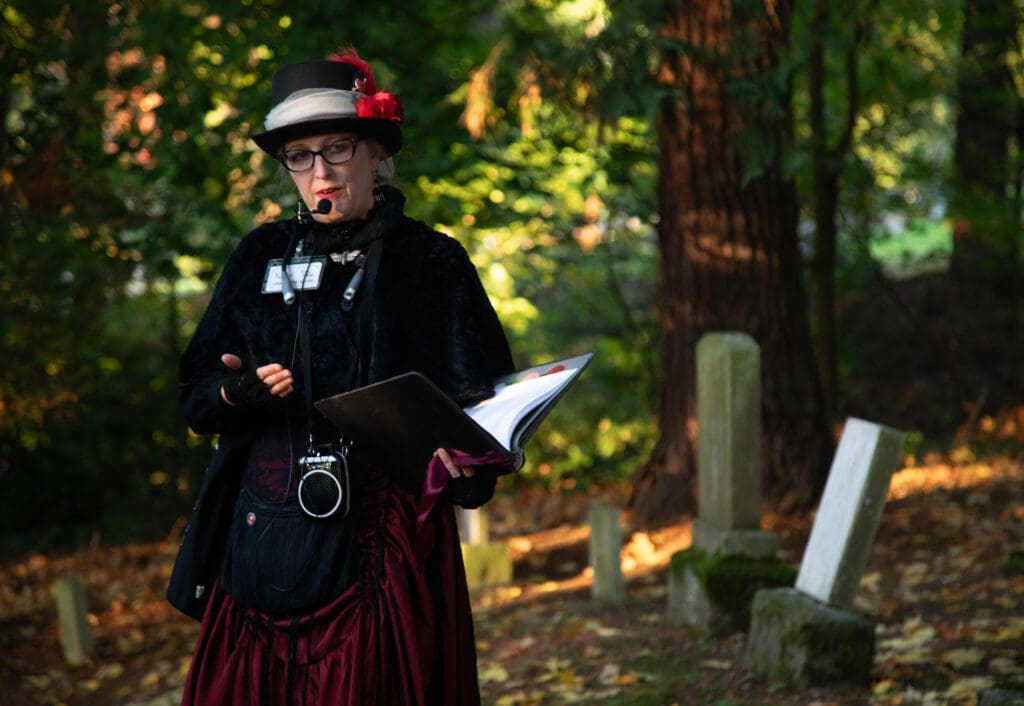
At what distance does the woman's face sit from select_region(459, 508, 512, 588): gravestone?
4.44 m

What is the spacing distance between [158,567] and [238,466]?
6.27 metres

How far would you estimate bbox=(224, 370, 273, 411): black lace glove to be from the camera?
9.61 feet

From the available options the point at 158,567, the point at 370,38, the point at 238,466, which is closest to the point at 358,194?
the point at 238,466

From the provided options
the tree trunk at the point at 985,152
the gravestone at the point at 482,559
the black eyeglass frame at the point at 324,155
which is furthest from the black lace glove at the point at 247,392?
the tree trunk at the point at 985,152

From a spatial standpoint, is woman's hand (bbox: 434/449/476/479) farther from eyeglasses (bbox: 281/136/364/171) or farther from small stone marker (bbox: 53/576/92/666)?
small stone marker (bbox: 53/576/92/666)

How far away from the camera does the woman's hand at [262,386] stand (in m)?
2.90

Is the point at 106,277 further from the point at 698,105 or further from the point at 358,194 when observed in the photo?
the point at 358,194

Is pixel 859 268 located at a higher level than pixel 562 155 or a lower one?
lower

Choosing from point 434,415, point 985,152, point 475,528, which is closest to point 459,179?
point 475,528

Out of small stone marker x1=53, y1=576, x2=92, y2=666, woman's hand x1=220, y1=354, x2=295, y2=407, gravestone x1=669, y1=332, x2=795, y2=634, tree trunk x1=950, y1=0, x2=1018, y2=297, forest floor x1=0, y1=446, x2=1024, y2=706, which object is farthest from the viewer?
tree trunk x1=950, y1=0, x2=1018, y2=297

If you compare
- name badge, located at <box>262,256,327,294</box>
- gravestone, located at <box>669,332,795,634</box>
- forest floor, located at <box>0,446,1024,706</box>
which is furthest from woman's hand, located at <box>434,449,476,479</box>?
gravestone, located at <box>669,332,795,634</box>

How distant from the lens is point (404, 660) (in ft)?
10.00

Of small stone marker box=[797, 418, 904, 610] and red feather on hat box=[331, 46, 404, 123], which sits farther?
small stone marker box=[797, 418, 904, 610]

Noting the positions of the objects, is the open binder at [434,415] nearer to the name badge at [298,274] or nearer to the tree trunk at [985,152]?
the name badge at [298,274]
